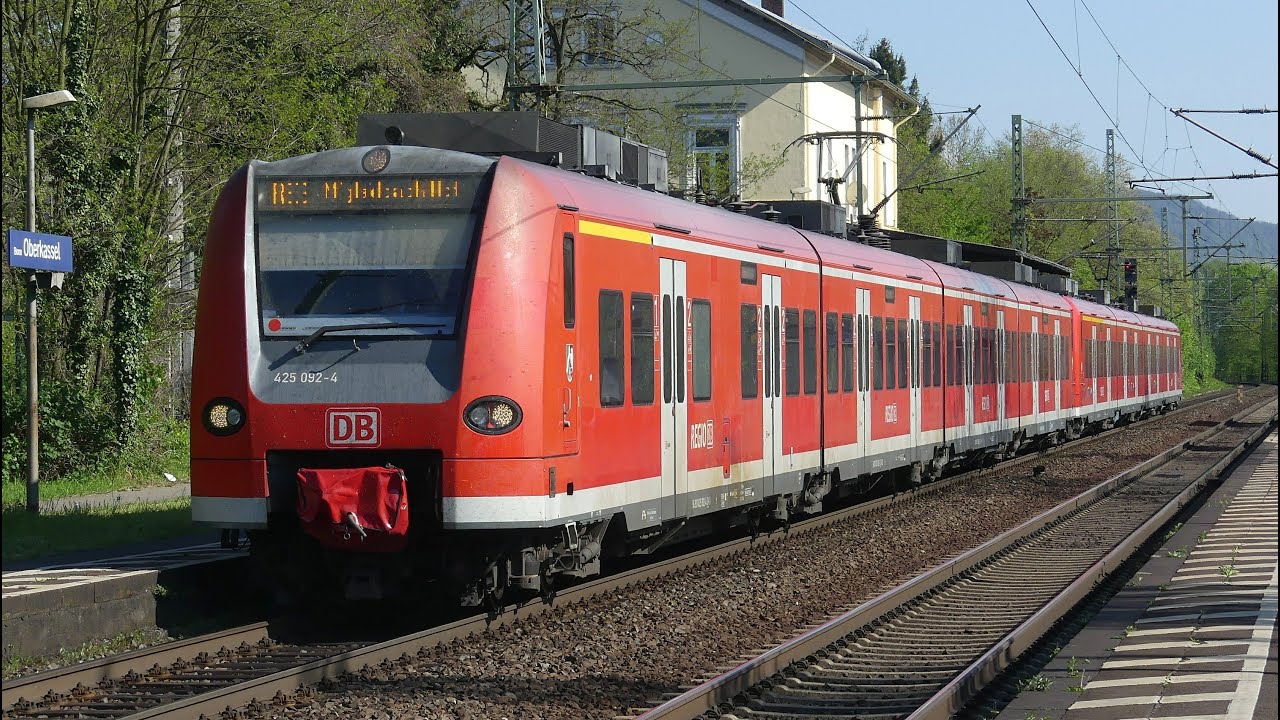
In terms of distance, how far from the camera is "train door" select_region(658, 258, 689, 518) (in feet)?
41.8

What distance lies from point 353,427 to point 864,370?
10.1 metres

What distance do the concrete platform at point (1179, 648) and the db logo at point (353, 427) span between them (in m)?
4.24

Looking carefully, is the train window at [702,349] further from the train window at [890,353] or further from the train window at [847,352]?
the train window at [890,353]

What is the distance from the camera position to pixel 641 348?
12.2 meters

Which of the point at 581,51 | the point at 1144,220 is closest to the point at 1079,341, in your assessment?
the point at 581,51

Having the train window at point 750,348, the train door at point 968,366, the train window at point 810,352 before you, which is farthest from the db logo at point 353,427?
the train door at point 968,366

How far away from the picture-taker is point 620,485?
1178cm

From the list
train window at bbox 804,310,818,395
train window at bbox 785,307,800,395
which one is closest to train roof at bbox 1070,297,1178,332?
train window at bbox 804,310,818,395

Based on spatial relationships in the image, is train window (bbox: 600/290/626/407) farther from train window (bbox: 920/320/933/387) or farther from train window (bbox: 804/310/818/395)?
train window (bbox: 920/320/933/387)

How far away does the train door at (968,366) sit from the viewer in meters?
25.3

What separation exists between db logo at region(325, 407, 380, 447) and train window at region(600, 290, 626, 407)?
6.03 feet

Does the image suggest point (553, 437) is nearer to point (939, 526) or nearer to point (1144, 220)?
point (939, 526)

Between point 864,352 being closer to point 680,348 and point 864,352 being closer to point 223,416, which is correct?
point 680,348

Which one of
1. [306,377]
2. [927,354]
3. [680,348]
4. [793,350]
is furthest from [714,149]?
[306,377]
